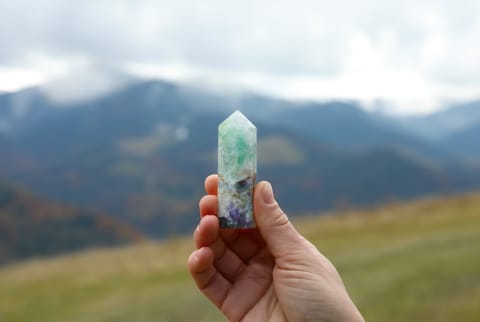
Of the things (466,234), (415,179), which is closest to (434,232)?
(466,234)

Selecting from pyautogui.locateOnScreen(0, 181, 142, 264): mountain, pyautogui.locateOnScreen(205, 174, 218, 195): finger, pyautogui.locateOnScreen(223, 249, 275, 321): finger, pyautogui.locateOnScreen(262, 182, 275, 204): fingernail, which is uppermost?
pyautogui.locateOnScreen(0, 181, 142, 264): mountain

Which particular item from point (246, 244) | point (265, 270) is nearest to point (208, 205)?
point (246, 244)

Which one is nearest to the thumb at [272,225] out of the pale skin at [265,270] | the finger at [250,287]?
the pale skin at [265,270]

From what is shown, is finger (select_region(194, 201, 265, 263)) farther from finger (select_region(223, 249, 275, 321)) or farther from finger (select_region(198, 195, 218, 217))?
finger (select_region(198, 195, 218, 217))

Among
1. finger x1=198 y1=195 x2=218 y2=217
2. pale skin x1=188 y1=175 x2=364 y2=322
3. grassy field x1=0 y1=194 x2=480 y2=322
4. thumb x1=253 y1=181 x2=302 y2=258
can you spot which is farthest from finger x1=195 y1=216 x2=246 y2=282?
grassy field x1=0 y1=194 x2=480 y2=322

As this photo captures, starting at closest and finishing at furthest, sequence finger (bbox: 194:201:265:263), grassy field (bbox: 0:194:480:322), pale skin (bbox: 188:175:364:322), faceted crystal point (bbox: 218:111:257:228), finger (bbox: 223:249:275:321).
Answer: pale skin (bbox: 188:175:364:322)
faceted crystal point (bbox: 218:111:257:228)
finger (bbox: 223:249:275:321)
finger (bbox: 194:201:265:263)
grassy field (bbox: 0:194:480:322)
